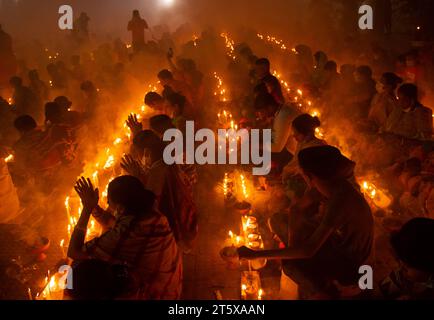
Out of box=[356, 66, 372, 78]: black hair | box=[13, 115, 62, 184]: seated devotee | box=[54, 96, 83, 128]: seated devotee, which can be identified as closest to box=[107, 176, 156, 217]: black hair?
box=[13, 115, 62, 184]: seated devotee

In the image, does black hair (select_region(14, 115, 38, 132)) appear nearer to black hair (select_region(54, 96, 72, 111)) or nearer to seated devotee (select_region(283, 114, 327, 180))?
black hair (select_region(54, 96, 72, 111))

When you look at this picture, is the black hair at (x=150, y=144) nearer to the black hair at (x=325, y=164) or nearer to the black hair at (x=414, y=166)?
the black hair at (x=325, y=164)

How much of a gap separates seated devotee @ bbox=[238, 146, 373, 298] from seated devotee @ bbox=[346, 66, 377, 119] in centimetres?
470

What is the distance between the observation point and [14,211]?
19.7ft

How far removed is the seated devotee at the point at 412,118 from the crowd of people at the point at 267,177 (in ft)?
0.06

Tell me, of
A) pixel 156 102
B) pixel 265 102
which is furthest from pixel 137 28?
pixel 265 102

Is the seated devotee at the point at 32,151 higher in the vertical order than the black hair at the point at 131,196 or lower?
higher

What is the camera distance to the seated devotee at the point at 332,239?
3.17m

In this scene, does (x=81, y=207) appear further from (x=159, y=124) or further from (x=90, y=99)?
(x=90, y=99)

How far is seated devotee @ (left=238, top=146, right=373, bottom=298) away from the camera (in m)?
3.17

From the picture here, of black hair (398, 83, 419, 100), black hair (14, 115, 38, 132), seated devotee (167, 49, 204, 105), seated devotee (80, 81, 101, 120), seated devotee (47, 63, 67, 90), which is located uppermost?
seated devotee (47, 63, 67, 90)

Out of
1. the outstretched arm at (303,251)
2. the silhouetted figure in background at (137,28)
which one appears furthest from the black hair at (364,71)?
the silhouetted figure in background at (137,28)
